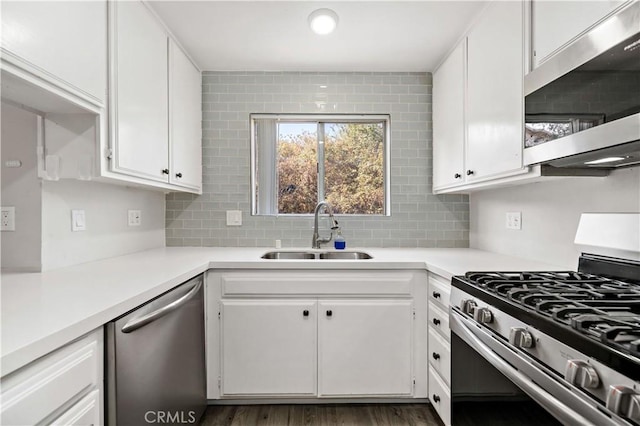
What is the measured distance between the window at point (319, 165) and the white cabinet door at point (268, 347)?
3.31 feet

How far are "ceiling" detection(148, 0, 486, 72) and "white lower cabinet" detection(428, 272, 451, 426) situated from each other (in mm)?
1453

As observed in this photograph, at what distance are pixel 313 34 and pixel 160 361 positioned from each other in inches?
76.4

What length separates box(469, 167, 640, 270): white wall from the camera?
4.66 ft

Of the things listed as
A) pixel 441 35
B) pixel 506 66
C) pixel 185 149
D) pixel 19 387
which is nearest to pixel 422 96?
pixel 441 35

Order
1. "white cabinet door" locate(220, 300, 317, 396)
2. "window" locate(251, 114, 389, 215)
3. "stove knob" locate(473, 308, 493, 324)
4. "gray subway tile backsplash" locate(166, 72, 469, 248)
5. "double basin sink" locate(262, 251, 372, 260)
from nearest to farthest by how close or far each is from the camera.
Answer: "stove knob" locate(473, 308, 493, 324) < "white cabinet door" locate(220, 300, 317, 396) < "double basin sink" locate(262, 251, 372, 260) < "gray subway tile backsplash" locate(166, 72, 469, 248) < "window" locate(251, 114, 389, 215)

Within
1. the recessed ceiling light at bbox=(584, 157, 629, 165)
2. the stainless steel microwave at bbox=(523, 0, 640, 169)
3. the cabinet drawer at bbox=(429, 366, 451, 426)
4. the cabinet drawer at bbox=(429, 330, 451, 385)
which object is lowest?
the cabinet drawer at bbox=(429, 366, 451, 426)

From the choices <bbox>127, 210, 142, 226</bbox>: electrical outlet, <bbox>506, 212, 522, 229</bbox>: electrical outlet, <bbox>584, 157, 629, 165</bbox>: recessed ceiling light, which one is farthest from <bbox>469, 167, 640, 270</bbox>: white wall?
<bbox>127, 210, 142, 226</bbox>: electrical outlet

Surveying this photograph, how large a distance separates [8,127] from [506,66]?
2.27 m

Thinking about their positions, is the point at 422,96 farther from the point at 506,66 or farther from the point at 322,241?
the point at 322,241

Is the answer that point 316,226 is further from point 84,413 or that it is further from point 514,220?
point 84,413

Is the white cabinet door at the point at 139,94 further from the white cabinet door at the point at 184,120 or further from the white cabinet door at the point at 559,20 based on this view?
the white cabinet door at the point at 559,20

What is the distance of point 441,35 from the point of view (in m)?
2.17

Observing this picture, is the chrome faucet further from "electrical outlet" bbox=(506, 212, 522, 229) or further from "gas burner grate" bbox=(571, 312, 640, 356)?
"gas burner grate" bbox=(571, 312, 640, 356)

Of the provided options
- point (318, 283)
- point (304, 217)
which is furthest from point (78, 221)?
point (304, 217)
